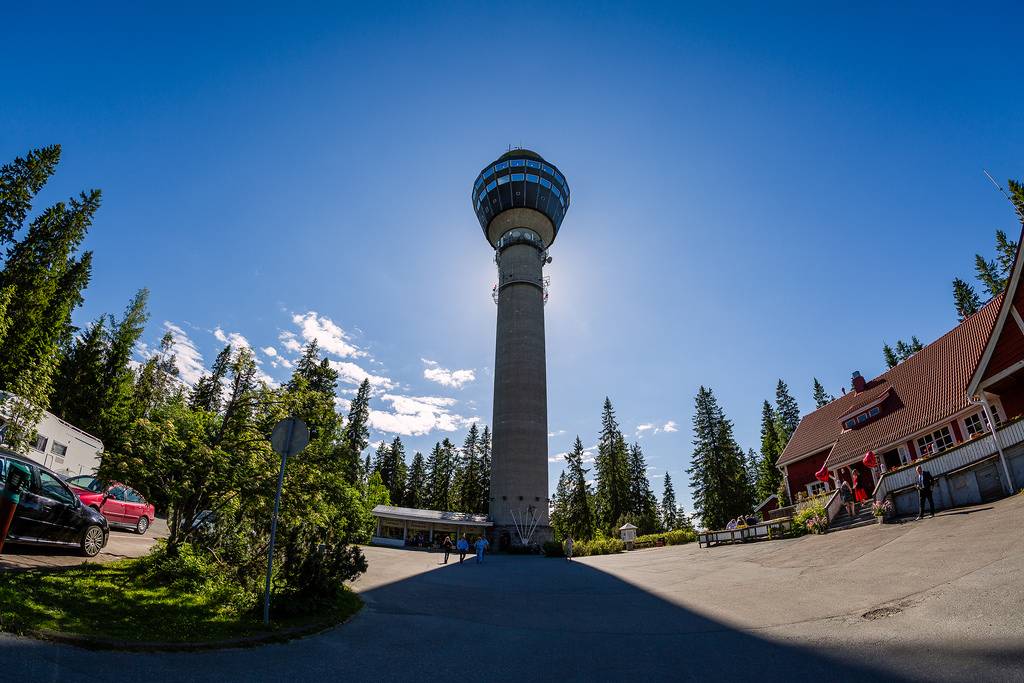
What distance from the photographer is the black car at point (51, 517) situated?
28.3ft

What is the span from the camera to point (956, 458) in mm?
15828

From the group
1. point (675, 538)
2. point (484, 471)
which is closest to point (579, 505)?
point (484, 471)

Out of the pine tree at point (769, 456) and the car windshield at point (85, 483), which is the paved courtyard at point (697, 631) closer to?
the car windshield at point (85, 483)

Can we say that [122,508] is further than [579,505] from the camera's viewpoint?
No

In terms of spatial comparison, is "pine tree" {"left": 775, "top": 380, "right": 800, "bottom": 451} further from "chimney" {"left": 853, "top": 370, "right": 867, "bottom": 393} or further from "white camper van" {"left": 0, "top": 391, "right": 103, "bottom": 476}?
"white camper van" {"left": 0, "top": 391, "right": 103, "bottom": 476}

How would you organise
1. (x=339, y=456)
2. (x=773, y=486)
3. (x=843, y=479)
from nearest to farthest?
1. (x=339, y=456)
2. (x=843, y=479)
3. (x=773, y=486)

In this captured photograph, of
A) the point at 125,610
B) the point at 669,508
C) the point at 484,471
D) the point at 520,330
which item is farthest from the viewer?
the point at 669,508

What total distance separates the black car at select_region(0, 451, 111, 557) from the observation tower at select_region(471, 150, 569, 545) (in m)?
31.2

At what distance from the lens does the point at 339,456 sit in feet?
40.8

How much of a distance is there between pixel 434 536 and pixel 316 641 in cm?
3636

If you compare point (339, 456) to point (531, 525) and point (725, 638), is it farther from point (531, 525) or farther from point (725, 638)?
point (531, 525)

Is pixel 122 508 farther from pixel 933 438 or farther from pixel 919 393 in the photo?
pixel 919 393

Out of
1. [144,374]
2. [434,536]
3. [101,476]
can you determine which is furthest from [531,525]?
[144,374]

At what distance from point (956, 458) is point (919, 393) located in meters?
11.2
